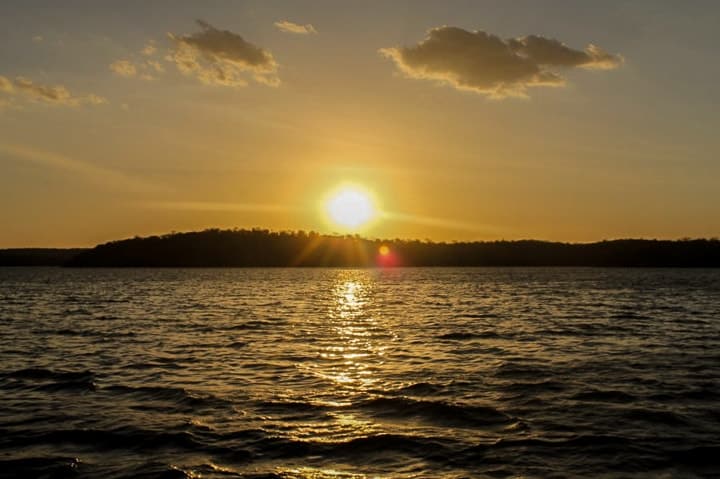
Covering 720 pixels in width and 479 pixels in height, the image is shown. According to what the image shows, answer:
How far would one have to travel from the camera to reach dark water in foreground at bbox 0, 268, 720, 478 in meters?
16.8

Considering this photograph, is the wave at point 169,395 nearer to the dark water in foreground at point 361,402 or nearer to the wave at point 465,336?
the dark water in foreground at point 361,402

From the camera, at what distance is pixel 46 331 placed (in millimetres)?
46969

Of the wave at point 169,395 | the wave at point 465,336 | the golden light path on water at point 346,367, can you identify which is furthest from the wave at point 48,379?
the wave at point 465,336

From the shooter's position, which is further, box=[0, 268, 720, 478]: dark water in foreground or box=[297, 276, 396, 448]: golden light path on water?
box=[297, 276, 396, 448]: golden light path on water

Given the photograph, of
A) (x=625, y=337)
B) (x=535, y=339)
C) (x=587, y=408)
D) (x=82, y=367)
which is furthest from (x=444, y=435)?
(x=625, y=337)

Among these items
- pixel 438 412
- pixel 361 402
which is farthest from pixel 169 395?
pixel 438 412

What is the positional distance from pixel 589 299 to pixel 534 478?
71688mm

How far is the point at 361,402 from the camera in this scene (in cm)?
2338

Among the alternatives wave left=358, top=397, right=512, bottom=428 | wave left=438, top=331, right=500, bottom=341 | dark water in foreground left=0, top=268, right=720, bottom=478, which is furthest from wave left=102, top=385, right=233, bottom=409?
wave left=438, top=331, right=500, bottom=341

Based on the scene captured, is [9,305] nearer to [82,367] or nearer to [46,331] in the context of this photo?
[46,331]

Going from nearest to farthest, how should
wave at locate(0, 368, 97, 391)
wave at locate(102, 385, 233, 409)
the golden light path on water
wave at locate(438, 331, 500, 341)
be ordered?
the golden light path on water < wave at locate(102, 385, 233, 409) < wave at locate(0, 368, 97, 391) < wave at locate(438, 331, 500, 341)

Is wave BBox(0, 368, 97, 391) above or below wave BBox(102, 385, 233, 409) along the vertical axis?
above

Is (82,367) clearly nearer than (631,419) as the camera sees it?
No

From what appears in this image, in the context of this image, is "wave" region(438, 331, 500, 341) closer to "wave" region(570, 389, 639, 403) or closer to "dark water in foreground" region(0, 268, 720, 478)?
"dark water in foreground" region(0, 268, 720, 478)
